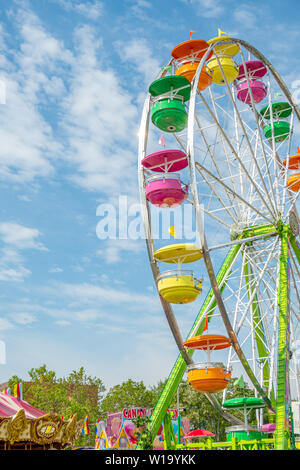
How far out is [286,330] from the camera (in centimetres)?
1631

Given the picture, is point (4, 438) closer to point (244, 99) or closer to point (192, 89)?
point (192, 89)

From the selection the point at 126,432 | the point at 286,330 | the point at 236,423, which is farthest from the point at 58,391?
the point at 286,330

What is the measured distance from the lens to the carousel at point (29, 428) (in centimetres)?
1488

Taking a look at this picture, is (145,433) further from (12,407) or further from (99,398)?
(99,398)

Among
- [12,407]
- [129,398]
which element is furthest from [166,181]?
[129,398]

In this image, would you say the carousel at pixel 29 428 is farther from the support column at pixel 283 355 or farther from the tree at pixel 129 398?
the tree at pixel 129 398

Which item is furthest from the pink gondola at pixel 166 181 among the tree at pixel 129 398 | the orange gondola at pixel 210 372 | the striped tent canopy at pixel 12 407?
the tree at pixel 129 398

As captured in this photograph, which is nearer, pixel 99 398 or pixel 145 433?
pixel 145 433

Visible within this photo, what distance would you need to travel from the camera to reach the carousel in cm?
1488

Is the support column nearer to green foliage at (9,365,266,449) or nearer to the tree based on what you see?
Result: green foliage at (9,365,266,449)

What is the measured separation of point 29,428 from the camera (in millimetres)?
15859

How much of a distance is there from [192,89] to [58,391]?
37111mm

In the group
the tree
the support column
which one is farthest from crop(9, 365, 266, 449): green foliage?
the support column
